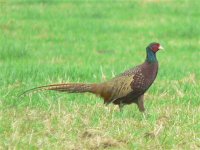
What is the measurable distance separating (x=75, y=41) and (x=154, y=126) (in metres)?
8.58

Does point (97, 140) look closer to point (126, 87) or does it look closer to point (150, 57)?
point (126, 87)

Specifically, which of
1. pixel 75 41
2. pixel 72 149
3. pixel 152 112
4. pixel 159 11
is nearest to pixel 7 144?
pixel 72 149

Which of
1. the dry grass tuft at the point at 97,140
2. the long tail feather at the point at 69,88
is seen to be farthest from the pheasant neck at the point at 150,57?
the dry grass tuft at the point at 97,140

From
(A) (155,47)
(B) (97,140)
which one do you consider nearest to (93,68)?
(A) (155,47)

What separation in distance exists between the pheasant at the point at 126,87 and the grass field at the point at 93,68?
0.40ft

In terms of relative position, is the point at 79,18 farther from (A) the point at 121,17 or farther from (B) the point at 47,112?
(B) the point at 47,112

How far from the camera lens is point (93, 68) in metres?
11.3

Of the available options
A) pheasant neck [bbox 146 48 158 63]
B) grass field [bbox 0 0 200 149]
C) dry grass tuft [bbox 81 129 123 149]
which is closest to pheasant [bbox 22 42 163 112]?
pheasant neck [bbox 146 48 158 63]

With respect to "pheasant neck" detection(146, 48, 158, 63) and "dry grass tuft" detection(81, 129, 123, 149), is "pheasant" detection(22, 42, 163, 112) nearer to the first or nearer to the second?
"pheasant neck" detection(146, 48, 158, 63)

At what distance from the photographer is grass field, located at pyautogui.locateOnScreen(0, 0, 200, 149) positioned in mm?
6520

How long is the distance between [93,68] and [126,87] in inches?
133

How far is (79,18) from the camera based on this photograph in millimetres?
17859

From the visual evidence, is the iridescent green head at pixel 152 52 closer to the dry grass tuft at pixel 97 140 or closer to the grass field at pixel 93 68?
the grass field at pixel 93 68

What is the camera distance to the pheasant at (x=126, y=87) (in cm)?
787
